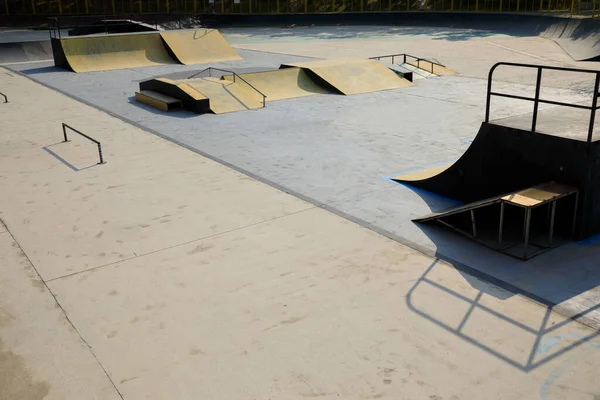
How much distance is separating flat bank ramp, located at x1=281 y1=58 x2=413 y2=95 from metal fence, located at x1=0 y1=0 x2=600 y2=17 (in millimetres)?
22487

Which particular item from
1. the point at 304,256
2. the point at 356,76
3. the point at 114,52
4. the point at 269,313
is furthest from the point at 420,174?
the point at 114,52

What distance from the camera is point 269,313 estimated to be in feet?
15.9

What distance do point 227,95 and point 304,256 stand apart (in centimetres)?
901

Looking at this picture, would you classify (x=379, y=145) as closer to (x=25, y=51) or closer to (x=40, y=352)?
(x=40, y=352)

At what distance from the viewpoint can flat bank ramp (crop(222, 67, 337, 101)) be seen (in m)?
15.3

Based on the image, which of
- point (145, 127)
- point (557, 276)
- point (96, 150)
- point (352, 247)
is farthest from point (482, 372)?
point (145, 127)

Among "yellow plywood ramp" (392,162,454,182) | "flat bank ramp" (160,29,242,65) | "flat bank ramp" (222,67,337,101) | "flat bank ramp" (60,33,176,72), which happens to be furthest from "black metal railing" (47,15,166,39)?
"yellow plywood ramp" (392,162,454,182)

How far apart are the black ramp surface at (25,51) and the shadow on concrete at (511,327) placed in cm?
2360

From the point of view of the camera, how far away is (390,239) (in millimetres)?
6270

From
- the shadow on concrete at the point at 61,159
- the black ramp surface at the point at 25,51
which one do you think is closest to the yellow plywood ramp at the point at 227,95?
the shadow on concrete at the point at 61,159

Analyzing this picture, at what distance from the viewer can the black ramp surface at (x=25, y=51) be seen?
77.5 ft

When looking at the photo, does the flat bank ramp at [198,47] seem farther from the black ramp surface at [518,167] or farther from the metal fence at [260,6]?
the black ramp surface at [518,167]

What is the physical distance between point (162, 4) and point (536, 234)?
1496 inches

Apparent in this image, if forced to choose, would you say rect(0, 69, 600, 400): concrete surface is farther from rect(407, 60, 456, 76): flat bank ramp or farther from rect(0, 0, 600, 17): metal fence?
rect(0, 0, 600, 17): metal fence
